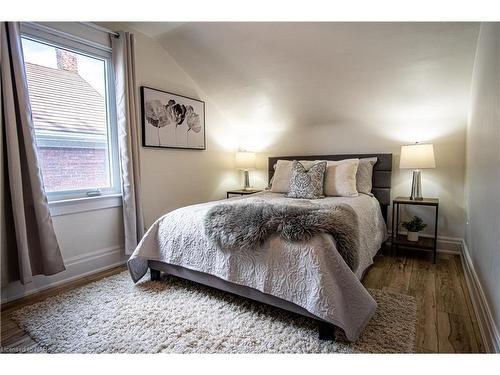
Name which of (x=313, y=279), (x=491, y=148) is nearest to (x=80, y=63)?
(x=313, y=279)

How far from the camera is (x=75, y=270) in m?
2.40

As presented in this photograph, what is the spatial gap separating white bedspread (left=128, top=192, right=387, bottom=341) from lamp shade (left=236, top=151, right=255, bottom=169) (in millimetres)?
1856

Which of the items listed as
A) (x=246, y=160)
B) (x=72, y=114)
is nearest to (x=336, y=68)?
(x=246, y=160)

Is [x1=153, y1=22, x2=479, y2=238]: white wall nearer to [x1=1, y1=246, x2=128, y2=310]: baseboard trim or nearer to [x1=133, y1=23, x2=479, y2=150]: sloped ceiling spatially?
[x1=133, y1=23, x2=479, y2=150]: sloped ceiling

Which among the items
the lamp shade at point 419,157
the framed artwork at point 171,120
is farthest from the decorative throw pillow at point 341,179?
the framed artwork at point 171,120

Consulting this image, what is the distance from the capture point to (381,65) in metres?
2.51

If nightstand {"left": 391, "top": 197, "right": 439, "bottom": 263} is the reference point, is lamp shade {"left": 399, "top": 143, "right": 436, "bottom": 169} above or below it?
above

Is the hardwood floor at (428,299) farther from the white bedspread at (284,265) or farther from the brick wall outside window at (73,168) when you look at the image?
the brick wall outside window at (73,168)

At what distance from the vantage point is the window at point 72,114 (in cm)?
218

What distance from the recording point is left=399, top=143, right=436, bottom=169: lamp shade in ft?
8.84

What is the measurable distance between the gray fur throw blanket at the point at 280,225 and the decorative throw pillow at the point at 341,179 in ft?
3.11

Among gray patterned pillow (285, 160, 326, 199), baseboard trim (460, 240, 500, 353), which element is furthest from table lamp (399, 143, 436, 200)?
Answer: baseboard trim (460, 240, 500, 353)

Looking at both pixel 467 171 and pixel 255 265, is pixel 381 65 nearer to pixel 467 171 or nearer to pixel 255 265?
pixel 467 171

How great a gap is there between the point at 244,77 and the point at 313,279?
2480 millimetres
